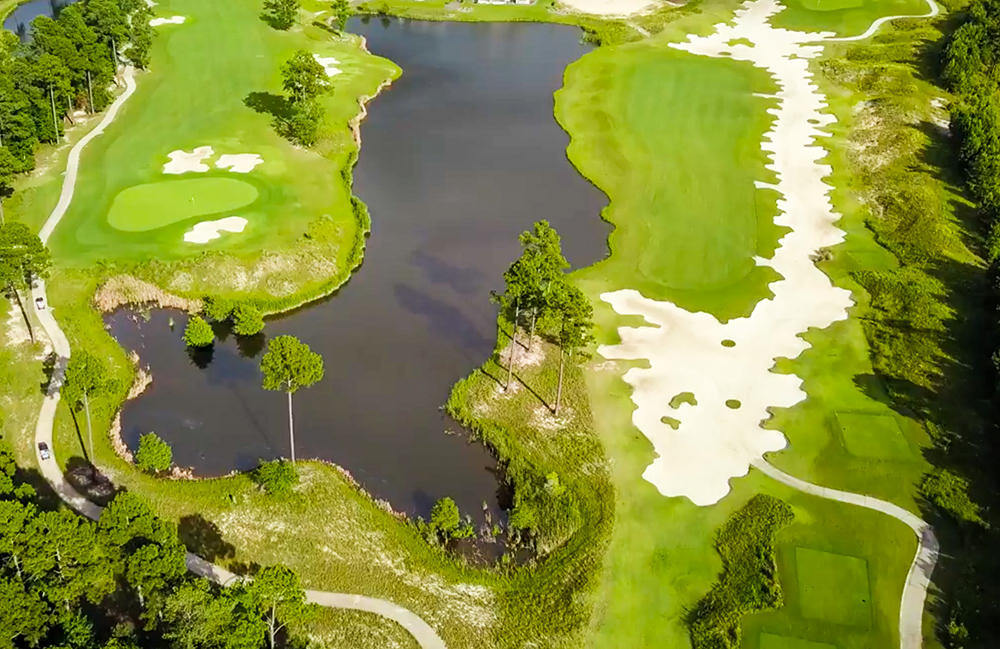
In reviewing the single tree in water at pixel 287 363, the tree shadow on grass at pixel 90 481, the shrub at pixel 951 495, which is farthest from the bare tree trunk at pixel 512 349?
the shrub at pixel 951 495

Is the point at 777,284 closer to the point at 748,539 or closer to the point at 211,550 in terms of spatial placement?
the point at 748,539

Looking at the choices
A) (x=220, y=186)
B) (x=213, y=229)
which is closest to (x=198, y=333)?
(x=213, y=229)

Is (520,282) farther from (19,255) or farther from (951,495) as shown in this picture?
(19,255)

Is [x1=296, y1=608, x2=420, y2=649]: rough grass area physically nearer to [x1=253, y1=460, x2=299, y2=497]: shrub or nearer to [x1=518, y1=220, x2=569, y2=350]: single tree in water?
[x1=253, y1=460, x2=299, y2=497]: shrub

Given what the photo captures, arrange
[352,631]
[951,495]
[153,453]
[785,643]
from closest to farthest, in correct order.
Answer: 1. [352,631]
2. [785,643]
3. [153,453]
4. [951,495]

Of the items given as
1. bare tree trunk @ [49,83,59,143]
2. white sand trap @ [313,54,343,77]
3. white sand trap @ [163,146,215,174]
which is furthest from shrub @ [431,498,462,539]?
white sand trap @ [313,54,343,77]

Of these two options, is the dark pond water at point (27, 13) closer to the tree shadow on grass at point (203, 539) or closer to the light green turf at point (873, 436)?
the tree shadow on grass at point (203, 539)
